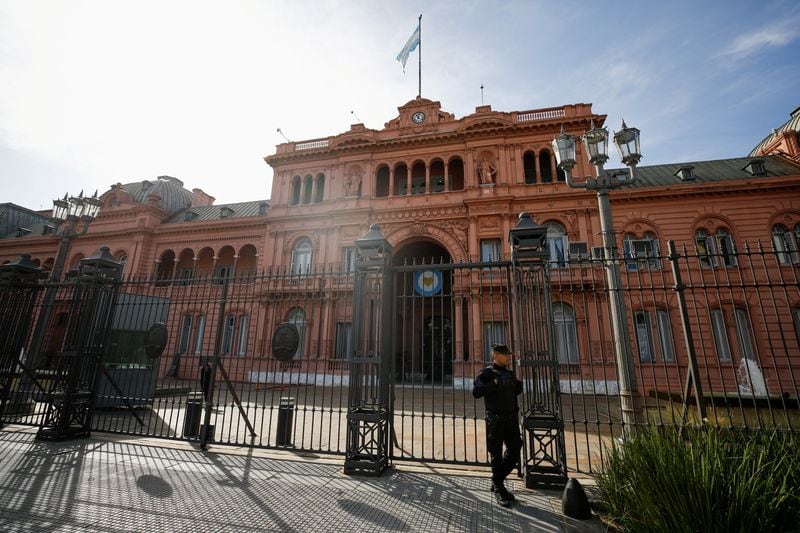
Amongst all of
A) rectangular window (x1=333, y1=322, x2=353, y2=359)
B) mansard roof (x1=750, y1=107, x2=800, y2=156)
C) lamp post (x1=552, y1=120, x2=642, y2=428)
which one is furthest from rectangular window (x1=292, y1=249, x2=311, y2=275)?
mansard roof (x1=750, y1=107, x2=800, y2=156)

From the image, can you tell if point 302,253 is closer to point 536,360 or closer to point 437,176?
point 437,176

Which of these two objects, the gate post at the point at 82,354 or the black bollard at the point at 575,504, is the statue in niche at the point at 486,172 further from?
the black bollard at the point at 575,504

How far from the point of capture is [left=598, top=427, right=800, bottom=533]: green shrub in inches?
112

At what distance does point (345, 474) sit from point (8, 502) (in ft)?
12.6

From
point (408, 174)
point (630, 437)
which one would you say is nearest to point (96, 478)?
point (630, 437)

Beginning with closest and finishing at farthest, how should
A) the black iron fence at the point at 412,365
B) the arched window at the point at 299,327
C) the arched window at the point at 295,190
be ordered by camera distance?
the black iron fence at the point at 412,365 → the arched window at the point at 299,327 → the arched window at the point at 295,190

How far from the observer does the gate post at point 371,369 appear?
5203 mm

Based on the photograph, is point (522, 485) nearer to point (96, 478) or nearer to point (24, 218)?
point (96, 478)

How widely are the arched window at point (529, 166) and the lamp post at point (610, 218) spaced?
13.6 metres

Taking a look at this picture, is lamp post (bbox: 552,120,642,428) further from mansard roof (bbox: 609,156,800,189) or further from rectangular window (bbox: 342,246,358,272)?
mansard roof (bbox: 609,156,800,189)

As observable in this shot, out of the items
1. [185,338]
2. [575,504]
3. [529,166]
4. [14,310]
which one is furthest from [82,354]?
[529,166]

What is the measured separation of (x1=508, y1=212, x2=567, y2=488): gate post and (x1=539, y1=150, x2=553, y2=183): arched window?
16.5m

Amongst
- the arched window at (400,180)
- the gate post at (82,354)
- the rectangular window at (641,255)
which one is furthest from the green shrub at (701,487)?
the arched window at (400,180)

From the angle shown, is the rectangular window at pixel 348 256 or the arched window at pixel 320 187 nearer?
the rectangular window at pixel 348 256
